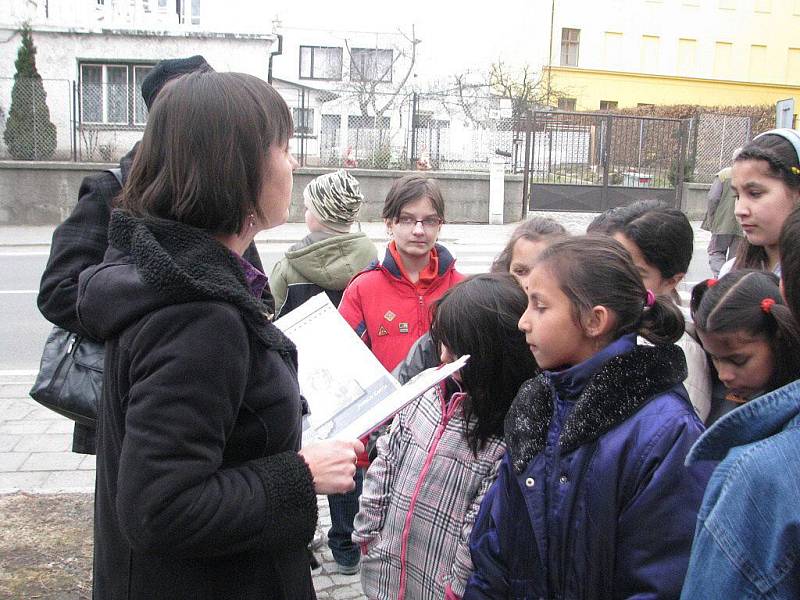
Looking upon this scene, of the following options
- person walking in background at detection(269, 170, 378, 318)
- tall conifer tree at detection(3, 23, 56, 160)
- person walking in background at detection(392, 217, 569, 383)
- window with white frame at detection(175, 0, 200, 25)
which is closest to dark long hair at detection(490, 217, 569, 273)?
person walking in background at detection(392, 217, 569, 383)

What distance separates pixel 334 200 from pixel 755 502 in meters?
3.02

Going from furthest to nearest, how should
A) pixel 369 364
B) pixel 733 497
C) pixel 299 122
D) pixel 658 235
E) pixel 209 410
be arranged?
pixel 299 122 < pixel 658 235 < pixel 369 364 < pixel 209 410 < pixel 733 497

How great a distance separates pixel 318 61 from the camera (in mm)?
38844

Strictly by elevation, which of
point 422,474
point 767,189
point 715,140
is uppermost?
point 715,140

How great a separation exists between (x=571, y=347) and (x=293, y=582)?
0.83 m

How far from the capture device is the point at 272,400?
5.08ft

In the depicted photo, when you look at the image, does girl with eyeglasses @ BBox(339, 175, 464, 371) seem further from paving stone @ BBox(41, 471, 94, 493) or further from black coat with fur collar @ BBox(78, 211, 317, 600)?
paving stone @ BBox(41, 471, 94, 493)

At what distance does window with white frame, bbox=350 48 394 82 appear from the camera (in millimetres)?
33500

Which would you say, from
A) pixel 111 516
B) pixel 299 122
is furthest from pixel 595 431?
pixel 299 122

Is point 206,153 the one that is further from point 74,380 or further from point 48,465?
point 48,465

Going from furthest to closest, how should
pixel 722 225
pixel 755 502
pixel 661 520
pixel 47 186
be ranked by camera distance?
pixel 47 186 < pixel 722 225 < pixel 661 520 < pixel 755 502

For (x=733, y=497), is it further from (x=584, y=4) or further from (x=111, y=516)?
(x=584, y=4)

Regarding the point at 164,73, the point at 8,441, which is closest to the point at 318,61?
the point at 8,441

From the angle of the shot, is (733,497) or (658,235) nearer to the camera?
(733,497)
